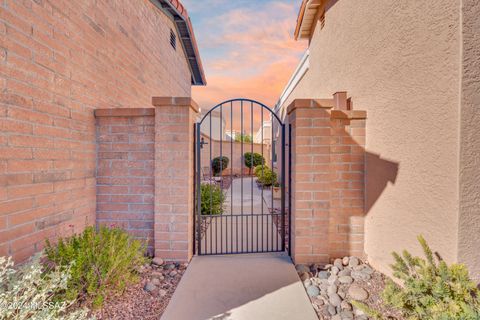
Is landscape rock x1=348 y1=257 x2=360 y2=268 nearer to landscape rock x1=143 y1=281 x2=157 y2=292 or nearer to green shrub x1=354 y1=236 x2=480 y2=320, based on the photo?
green shrub x1=354 y1=236 x2=480 y2=320

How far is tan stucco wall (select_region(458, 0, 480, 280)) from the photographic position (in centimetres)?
181

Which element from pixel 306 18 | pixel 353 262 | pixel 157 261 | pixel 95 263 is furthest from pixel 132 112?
pixel 306 18

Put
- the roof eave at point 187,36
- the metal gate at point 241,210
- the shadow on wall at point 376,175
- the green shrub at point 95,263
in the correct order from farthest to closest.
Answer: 1. the roof eave at point 187,36
2. the metal gate at point 241,210
3. the shadow on wall at point 376,175
4. the green shrub at point 95,263

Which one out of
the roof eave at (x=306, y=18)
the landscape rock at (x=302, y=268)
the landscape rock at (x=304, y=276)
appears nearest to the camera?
the landscape rock at (x=304, y=276)

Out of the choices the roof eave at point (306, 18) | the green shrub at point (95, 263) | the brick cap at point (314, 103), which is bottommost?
the green shrub at point (95, 263)

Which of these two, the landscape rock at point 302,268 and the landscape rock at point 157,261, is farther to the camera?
the landscape rock at point 157,261

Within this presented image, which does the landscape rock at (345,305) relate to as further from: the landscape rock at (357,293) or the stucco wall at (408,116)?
the stucco wall at (408,116)

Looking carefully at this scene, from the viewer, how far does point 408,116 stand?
236 cm

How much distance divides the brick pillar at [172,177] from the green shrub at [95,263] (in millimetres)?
574

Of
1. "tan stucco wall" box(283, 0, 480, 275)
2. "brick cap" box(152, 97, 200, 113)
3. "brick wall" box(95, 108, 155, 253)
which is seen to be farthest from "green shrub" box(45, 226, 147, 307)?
"tan stucco wall" box(283, 0, 480, 275)

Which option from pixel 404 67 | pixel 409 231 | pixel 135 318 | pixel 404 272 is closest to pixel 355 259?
pixel 409 231

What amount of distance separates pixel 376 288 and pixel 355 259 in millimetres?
532

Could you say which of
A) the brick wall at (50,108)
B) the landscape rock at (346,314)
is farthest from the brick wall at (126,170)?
the landscape rock at (346,314)

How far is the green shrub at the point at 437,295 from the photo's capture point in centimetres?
150
